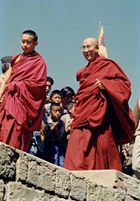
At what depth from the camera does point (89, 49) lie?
6.32m

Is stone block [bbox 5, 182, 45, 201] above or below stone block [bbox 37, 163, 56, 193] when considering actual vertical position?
below

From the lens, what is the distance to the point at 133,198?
18.2 feet

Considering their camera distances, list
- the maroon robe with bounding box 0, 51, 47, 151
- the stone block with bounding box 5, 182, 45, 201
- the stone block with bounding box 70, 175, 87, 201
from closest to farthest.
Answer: the stone block with bounding box 5, 182, 45, 201 → the stone block with bounding box 70, 175, 87, 201 → the maroon robe with bounding box 0, 51, 47, 151

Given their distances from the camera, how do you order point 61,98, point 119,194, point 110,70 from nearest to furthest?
point 119,194
point 110,70
point 61,98

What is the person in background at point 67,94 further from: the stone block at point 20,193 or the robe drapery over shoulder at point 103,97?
the stone block at point 20,193

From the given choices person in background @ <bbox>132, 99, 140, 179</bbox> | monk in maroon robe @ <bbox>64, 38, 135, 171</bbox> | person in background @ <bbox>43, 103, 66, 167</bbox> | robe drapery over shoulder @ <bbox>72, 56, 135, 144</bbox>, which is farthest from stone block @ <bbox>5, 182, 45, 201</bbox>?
person in background @ <bbox>43, 103, 66, 167</bbox>

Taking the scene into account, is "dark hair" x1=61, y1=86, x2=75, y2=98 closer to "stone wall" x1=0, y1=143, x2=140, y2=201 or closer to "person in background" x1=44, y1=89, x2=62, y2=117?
"person in background" x1=44, y1=89, x2=62, y2=117

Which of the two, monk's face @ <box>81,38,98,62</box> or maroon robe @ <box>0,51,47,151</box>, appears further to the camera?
monk's face @ <box>81,38,98,62</box>

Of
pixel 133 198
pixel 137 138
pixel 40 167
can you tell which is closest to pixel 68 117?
pixel 137 138

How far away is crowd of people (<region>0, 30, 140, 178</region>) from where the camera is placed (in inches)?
227

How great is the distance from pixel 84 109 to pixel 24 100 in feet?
2.11

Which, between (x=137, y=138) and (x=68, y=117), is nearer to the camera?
(x=137, y=138)

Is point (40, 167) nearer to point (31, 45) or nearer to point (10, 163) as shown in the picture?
point (10, 163)

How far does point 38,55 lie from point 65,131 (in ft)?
3.98
